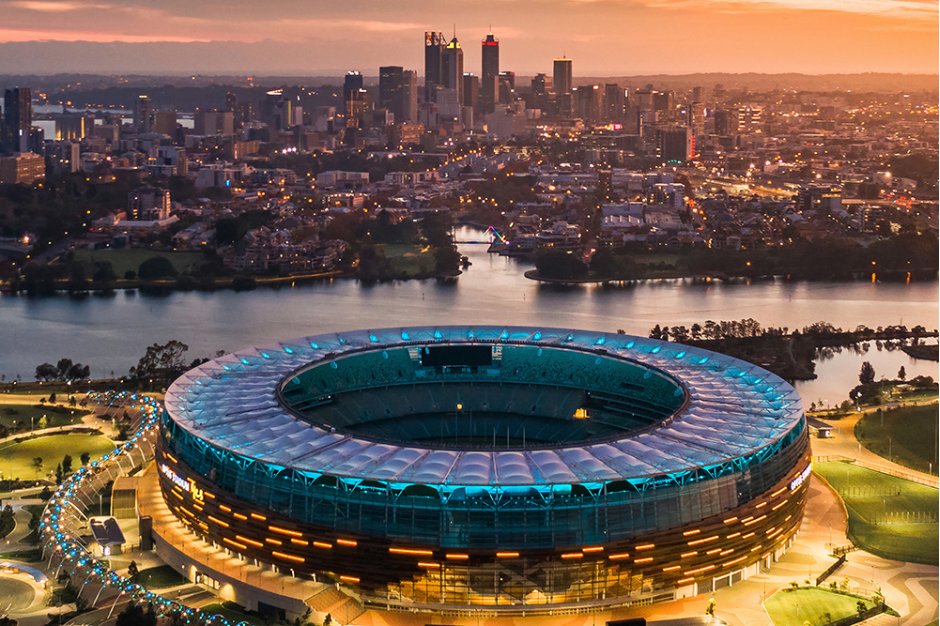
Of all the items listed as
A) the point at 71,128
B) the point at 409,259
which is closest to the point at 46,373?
the point at 409,259

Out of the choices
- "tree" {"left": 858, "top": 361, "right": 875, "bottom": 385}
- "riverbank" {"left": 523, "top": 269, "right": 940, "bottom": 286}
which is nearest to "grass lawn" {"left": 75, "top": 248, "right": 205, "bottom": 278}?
Answer: "riverbank" {"left": 523, "top": 269, "right": 940, "bottom": 286}

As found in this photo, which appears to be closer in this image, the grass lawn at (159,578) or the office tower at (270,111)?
the grass lawn at (159,578)

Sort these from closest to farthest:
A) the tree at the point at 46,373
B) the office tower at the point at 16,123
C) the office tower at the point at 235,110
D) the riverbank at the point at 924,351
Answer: the tree at the point at 46,373
the riverbank at the point at 924,351
the office tower at the point at 16,123
the office tower at the point at 235,110

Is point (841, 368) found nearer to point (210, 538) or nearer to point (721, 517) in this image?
point (721, 517)

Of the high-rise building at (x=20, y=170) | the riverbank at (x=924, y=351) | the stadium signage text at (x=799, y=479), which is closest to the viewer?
the stadium signage text at (x=799, y=479)

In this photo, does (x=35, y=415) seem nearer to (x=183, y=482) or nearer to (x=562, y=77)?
(x=183, y=482)

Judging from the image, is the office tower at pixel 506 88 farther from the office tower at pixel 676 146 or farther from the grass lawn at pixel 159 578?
the grass lawn at pixel 159 578

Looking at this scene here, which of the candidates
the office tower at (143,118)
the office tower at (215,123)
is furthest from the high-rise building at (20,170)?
the office tower at (143,118)
